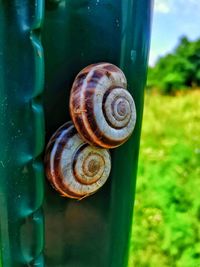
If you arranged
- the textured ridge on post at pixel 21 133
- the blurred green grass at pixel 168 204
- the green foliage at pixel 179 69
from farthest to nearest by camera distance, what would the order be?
the green foliage at pixel 179 69, the blurred green grass at pixel 168 204, the textured ridge on post at pixel 21 133

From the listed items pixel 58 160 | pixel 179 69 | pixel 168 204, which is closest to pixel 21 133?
pixel 58 160

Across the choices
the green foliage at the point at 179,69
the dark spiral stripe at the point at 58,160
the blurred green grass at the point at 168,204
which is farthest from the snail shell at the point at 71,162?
the green foliage at the point at 179,69

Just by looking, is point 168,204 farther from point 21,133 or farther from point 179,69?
point 179,69

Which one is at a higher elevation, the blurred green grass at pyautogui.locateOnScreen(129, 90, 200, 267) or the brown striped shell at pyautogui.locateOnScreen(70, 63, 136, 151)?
the brown striped shell at pyautogui.locateOnScreen(70, 63, 136, 151)

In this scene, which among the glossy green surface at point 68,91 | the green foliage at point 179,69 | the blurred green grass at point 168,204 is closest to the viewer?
the glossy green surface at point 68,91

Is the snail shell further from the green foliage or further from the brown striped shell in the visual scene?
the green foliage

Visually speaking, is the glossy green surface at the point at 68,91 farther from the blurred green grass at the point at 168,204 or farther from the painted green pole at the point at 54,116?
the blurred green grass at the point at 168,204

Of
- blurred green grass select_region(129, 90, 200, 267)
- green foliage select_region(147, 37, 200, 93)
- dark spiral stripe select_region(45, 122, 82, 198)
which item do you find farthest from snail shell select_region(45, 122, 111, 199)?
green foliage select_region(147, 37, 200, 93)
